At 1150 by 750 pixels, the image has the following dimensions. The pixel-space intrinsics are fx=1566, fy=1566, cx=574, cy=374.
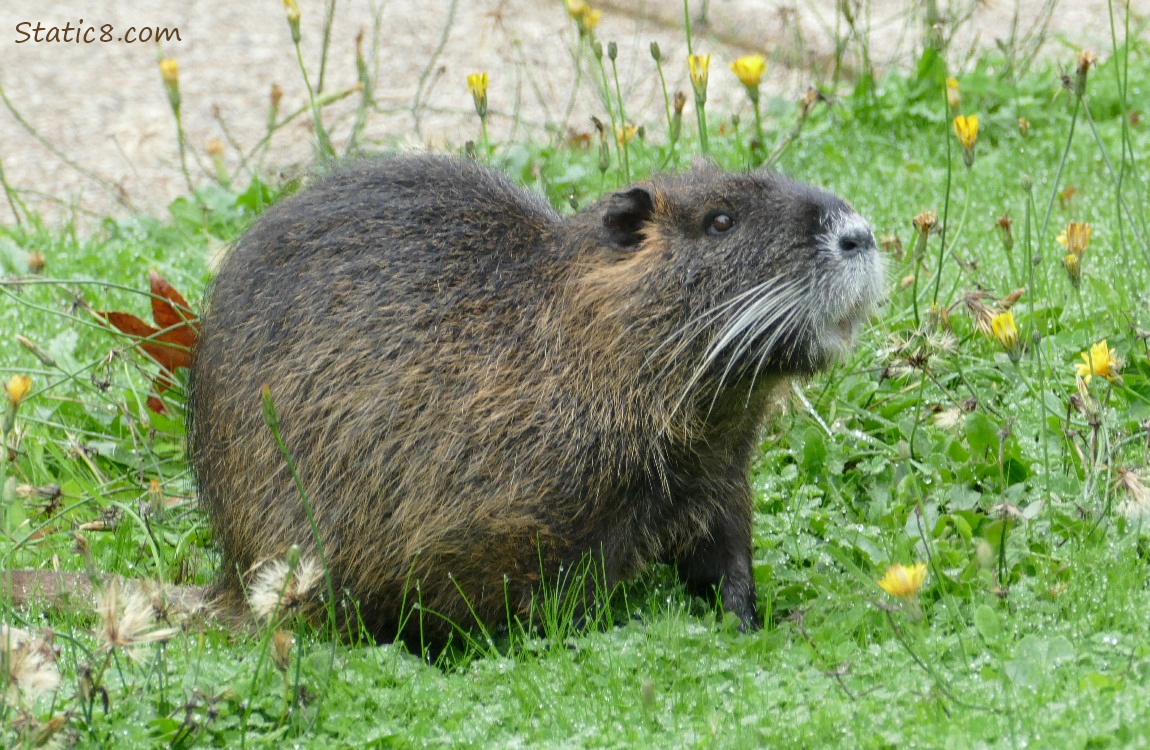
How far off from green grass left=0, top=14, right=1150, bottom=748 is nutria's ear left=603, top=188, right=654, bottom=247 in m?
0.64

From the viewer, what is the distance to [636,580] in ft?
12.1

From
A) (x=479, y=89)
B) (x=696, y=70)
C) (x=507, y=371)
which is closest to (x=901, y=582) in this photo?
(x=507, y=371)

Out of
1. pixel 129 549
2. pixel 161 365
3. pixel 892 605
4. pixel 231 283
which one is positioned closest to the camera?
pixel 892 605

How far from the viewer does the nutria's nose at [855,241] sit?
10.5 ft

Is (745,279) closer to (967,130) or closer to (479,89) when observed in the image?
(967,130)

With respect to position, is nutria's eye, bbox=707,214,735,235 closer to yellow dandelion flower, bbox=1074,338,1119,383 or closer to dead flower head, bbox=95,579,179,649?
yellow dandelion flower, bbox=1074,338,1119,383

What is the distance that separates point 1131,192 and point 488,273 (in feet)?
9.17

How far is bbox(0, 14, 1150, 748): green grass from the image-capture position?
8.89 feet

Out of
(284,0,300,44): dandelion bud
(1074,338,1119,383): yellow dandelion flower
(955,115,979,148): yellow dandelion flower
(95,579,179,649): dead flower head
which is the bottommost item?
(95,579,179,649): dead flower head

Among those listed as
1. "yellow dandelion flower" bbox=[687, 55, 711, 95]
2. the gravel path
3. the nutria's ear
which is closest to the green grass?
the nutria's ear

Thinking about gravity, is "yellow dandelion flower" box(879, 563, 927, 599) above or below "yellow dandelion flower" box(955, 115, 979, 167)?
below

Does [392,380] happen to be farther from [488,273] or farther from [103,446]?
[103,446]

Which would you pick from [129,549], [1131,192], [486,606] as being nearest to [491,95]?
[1131,192]

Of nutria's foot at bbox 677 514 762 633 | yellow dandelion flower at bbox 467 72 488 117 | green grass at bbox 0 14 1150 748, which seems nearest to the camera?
green grass at bbox 0 14 1150 748
